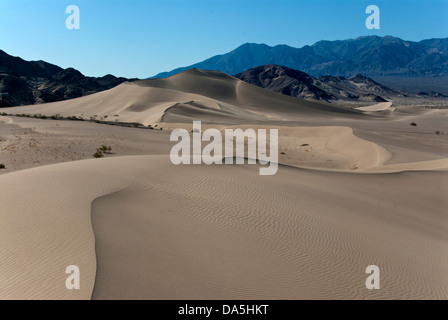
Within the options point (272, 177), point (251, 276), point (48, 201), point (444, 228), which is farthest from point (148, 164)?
point (444, 228)

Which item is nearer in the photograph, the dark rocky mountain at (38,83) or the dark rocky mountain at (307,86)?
the dark rocky mountain at (38,83)

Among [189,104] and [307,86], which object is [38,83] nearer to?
[189,104]

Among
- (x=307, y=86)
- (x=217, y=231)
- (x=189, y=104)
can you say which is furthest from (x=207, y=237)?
(x=307, y=86)

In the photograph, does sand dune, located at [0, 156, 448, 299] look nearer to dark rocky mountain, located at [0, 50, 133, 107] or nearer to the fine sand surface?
the fine sand surface

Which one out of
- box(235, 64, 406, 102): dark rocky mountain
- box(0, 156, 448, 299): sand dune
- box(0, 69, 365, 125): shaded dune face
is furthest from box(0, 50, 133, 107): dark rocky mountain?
box(0, 156, 448, 299): sand dune

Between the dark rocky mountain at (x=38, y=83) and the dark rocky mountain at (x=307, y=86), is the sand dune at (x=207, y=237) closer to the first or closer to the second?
the dark rocky mountain at (x=38, y=83)

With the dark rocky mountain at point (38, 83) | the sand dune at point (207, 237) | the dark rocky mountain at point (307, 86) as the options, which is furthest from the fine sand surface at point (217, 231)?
the dark rocky mountain at point (307, 86)
